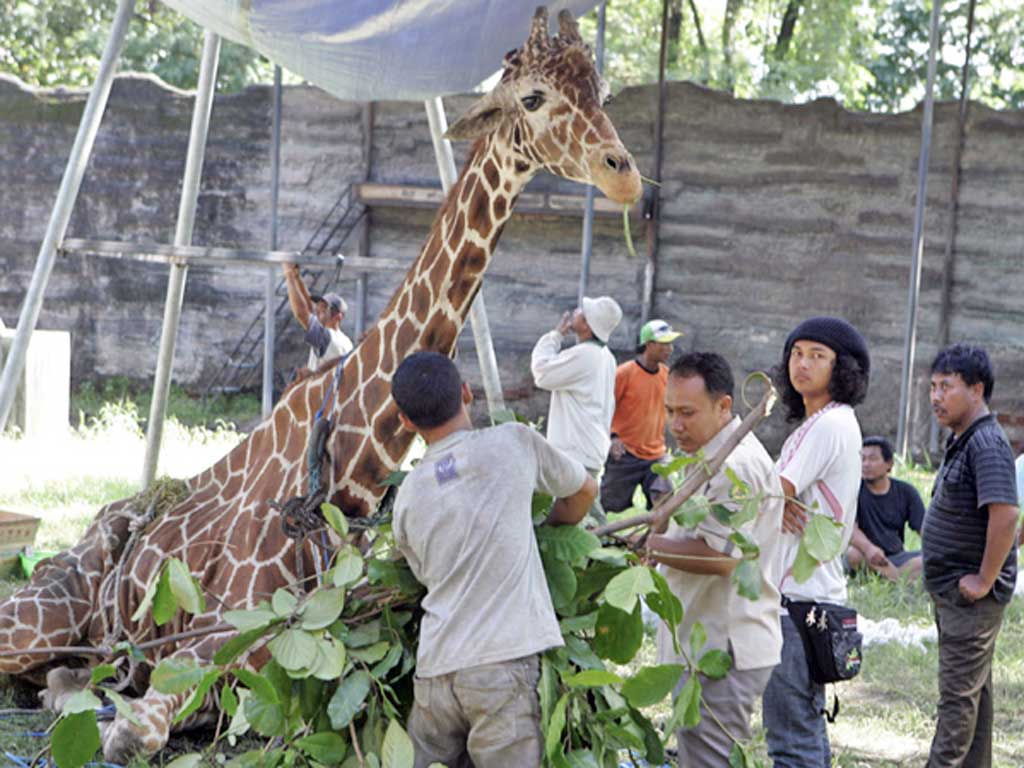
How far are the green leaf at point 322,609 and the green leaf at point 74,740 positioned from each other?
1.88 ft

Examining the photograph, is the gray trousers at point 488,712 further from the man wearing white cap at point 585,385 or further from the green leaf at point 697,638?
the man wearing white cap at point 585,385

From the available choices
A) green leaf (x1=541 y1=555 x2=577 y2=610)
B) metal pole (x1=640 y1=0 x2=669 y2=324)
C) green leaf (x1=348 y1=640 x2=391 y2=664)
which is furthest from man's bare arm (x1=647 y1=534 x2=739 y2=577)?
metal pole (x1=640 y1=0 x2=669 y2=324)

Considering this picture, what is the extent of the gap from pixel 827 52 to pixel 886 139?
675cm

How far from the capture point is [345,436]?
4.96 metres

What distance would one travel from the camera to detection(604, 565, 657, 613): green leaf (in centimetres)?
317

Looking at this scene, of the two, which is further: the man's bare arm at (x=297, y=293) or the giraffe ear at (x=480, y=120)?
the man's bare arm at (x=297, y=293)

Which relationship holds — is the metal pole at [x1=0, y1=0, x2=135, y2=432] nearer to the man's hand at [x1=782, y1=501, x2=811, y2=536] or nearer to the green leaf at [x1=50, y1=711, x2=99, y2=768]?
the green leaf at [x1=50, y1=711, x2=99, y2=768]

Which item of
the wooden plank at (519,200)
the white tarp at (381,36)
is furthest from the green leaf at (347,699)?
the wooden plank at (519,200)

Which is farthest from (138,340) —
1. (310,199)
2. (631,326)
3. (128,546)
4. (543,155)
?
(543,155)

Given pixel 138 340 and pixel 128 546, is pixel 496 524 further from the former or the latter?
pixel 138 340

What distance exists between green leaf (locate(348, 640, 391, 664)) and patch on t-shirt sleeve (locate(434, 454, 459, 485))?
0.47 metres

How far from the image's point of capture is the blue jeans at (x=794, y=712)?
400 centimetres

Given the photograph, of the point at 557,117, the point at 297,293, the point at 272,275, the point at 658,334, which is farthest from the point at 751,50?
the point at 557,117

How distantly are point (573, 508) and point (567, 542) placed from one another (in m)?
0.11
